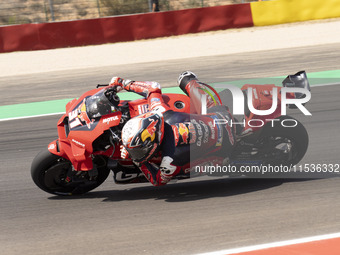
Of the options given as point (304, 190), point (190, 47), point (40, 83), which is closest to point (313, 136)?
point (304, 190)

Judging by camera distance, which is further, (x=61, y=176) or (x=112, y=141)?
(x=61, y=176)

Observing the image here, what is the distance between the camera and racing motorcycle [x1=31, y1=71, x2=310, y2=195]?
20.1 ft

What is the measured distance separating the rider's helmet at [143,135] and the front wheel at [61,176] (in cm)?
79

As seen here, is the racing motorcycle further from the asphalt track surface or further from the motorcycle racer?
the asphalt track surface

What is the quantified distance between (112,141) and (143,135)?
1.96 ft

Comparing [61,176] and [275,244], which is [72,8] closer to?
[61,176]

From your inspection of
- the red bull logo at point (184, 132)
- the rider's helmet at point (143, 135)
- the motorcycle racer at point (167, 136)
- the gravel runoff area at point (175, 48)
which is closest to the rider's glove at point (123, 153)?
the motorcycle racer at point (167, 136)

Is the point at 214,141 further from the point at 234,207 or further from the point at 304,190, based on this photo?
the point at 304,190

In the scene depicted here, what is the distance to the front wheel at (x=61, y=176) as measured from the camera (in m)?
6.45

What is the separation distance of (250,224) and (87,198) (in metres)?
2.04

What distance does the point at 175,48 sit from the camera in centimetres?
1647

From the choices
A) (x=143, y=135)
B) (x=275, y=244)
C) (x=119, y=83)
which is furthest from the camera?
(x=119, y=83)

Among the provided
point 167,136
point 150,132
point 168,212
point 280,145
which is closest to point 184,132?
point 167,136

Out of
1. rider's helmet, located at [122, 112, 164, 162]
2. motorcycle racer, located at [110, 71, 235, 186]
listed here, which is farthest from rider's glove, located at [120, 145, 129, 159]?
rider's helmet, located at [122, 112, 164, 162]
